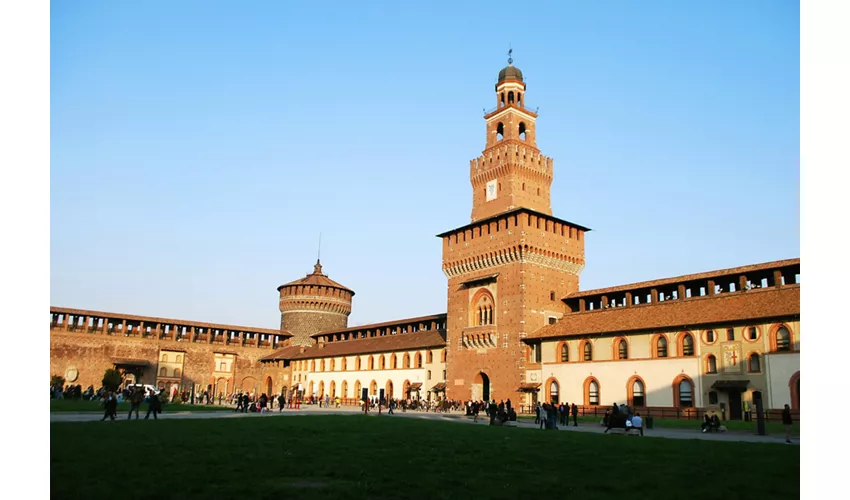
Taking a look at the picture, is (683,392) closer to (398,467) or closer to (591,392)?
(591,392)

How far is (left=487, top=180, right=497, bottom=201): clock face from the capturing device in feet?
160

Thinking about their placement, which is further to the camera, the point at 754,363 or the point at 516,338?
the point at 516,338

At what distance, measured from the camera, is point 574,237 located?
46.6 meters

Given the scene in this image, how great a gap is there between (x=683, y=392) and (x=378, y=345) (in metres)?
29.7

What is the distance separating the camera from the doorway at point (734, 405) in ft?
104

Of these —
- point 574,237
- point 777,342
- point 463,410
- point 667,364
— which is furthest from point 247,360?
point 777,342

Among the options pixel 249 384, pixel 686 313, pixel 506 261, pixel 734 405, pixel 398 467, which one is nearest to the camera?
pixel 398 467

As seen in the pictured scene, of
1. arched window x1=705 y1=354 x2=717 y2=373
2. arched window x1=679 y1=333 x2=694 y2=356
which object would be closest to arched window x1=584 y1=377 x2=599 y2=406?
arched window x1=679 y1=333 x2=694 y2=356

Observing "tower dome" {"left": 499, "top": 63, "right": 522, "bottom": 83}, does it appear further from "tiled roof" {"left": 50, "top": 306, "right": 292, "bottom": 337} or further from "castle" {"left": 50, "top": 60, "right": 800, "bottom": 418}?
"tiled roof" {"left": 50, "top": 306, "right": 292, "bottom": 337}

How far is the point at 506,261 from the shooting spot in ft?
145

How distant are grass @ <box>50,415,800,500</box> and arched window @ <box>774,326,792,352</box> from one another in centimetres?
1562

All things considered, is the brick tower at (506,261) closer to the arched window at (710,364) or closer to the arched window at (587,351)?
the arched window at (587,351)

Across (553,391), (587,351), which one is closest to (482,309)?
(553,391)

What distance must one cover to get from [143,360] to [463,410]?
34867mm
